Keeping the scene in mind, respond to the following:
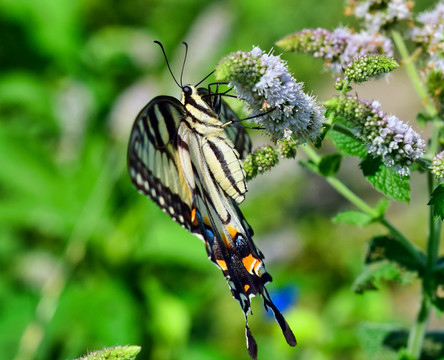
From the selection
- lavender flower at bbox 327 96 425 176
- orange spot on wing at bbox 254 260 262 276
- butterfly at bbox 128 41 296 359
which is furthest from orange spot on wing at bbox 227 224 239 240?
lavender flower at bbox 327 96 425 176

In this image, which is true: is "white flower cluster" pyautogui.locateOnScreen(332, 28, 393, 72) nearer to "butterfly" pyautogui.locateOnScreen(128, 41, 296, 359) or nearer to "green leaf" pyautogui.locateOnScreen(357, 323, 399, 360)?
"butterfly" pyautogui.locateOnScreen(128, 41, 296, 359)

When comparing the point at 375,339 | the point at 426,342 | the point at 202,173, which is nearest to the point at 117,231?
the point at 202,173

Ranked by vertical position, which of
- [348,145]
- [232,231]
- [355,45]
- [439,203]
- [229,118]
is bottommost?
[439,203]

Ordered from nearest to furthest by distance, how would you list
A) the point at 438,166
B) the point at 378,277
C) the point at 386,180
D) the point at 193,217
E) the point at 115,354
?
the point at 115,354 → the point at 438,166 → the point at 386,180 → the point at 378,277 → the point at 193,217

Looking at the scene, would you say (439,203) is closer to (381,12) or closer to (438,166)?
(438,166)

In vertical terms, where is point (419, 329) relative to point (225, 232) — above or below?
below

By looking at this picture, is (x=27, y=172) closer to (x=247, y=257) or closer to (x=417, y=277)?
(x=247, y=257)

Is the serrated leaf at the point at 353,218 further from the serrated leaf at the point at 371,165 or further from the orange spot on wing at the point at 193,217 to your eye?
the orange spot on wing at the point at 193,217

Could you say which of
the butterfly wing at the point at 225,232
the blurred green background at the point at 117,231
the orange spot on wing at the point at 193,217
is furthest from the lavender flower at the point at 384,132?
the blurred green background at the point at 117,231
